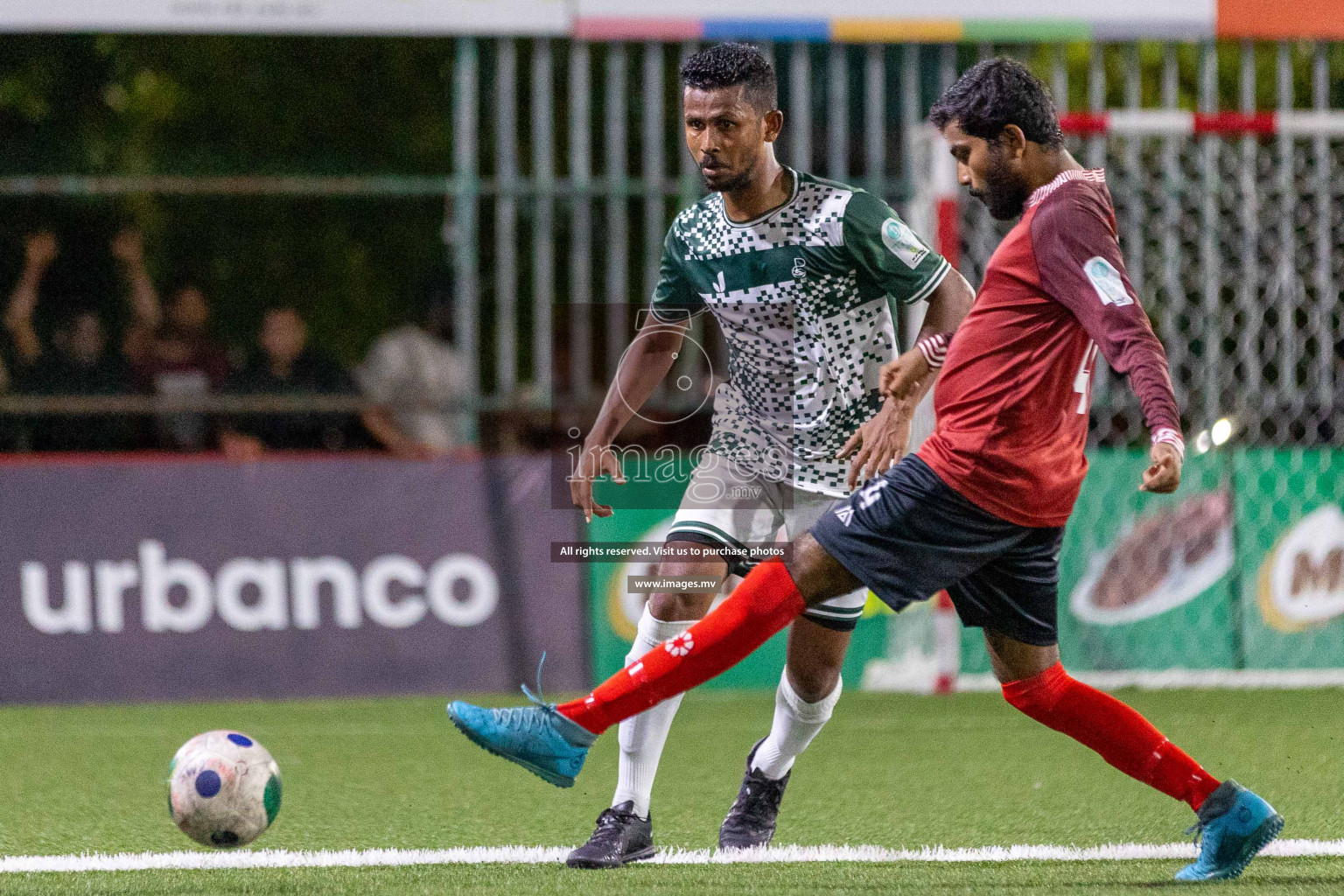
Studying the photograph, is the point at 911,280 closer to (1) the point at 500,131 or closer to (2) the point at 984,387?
(2) the point at 984,387

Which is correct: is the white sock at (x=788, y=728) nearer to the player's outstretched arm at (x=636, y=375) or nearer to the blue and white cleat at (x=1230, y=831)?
the player's outstretched arm at (x=636, y=375)

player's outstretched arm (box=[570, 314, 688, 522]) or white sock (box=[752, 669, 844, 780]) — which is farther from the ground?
player's outstretched arm (box=[570, 314, 688, 522])

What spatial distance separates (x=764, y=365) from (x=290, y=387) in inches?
203

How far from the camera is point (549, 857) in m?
4.69

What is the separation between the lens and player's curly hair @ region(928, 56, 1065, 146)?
4.13m

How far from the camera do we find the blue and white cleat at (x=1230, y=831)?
426 cm

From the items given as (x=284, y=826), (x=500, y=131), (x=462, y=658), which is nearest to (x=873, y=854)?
(x=284, y=826)

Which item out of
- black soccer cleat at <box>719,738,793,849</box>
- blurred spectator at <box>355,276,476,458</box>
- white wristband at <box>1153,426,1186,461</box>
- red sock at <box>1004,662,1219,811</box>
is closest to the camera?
white wristband at <box>1153,426,1186,461</box>

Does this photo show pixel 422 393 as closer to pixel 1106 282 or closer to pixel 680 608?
pixel 680 608

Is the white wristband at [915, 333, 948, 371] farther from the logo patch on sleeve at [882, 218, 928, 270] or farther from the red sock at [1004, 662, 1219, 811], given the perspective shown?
the red sock at [1004, 662, 1219, 811]

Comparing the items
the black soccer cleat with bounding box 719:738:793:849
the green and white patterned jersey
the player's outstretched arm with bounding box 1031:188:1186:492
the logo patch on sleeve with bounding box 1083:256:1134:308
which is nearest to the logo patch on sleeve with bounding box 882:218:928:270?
the green and white patterned jersey

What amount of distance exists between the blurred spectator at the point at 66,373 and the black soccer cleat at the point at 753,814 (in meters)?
5.40

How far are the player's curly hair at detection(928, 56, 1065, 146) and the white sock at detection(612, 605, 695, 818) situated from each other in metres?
1.50

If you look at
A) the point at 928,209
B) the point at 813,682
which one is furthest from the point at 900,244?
the point at 928,209
